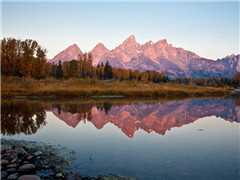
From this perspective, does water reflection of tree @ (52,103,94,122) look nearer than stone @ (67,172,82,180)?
No

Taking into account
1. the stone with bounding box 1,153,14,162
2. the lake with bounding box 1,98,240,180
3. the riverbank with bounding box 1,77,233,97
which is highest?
the riverbank with bounding box 1,77,233,97

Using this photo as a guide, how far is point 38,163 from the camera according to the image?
20.9ft

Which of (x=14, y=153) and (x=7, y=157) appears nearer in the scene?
(x=7, y=157)

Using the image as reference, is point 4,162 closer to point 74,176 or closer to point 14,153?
point 14,153

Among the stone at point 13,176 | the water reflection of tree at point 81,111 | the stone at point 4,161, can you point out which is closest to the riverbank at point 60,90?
the water reflection of tree at point 81,111

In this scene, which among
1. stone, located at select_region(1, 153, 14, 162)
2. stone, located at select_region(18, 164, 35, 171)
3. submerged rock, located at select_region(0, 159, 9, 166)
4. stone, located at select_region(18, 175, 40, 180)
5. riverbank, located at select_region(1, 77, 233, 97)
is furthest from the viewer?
riverbank, located at select_region(1, 77, 233, 97)

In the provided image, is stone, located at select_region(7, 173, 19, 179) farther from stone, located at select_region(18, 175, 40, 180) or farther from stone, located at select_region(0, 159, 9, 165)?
stone, located at select_region(0, 159, 9, 165)

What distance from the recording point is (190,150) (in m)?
7.97

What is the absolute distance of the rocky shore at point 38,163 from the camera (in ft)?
17.7

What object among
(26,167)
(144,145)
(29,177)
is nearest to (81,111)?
(144,145)

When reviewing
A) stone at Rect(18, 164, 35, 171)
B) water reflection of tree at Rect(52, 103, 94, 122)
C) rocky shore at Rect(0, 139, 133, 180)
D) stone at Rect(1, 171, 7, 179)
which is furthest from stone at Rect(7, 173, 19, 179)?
water reflection of tree at Rect(52, 103, 94, 122)

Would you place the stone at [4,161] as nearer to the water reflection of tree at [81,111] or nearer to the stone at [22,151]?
the stone at [22,151]

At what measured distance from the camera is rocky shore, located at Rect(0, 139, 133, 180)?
539 cm

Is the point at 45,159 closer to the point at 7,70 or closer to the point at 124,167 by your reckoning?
the point at 124,167
